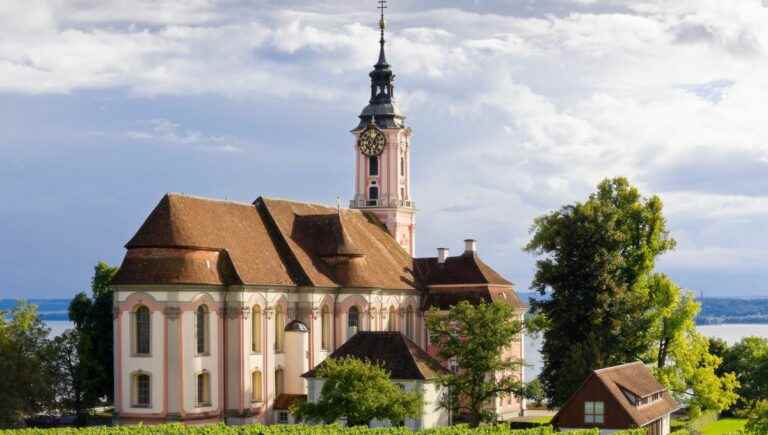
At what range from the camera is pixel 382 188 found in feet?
328

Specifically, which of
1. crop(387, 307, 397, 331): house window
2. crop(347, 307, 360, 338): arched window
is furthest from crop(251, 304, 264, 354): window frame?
crop(387, 307, 397, 331): house window

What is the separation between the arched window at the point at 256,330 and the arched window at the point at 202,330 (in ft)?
12.0

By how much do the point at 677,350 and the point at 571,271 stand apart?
29.2 ft

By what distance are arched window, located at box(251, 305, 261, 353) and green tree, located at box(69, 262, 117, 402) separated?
1274cm

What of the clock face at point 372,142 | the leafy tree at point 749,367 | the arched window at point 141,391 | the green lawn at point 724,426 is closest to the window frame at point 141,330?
the arched window at point 141,391

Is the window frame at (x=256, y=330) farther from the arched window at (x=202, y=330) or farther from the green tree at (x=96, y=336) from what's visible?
the green tree at (x=96, y=336)

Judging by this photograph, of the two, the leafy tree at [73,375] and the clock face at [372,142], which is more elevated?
the clock face at [372,142]

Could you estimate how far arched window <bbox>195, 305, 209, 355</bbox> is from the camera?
236 feet

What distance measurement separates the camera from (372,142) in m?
99.9

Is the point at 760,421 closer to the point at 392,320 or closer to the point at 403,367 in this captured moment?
the point at 403,367

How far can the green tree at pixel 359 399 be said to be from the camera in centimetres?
6512

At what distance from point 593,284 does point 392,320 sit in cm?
1617

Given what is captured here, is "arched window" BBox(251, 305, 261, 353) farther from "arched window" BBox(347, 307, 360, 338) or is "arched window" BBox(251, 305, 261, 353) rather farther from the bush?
the bush

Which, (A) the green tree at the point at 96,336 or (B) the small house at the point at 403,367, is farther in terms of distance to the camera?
(A) the green tree at the point at 96,336
